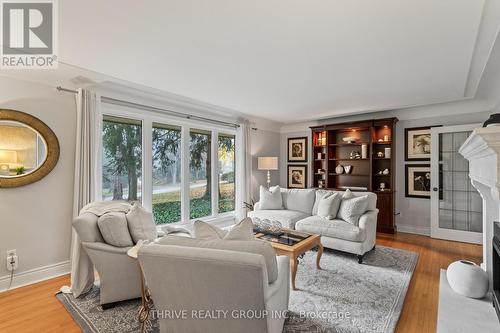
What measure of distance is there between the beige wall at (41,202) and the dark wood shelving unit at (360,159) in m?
4.67

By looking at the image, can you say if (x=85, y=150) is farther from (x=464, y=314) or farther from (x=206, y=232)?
(x=464, y=314)

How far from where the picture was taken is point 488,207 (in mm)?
2496

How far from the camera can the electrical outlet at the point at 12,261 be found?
2.67m

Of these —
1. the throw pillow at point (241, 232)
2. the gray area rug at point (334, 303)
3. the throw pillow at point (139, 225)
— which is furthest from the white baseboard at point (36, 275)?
the throw pillow at point (241, 232)

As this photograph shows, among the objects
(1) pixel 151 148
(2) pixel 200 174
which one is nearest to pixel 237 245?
(1) pixel 151 148

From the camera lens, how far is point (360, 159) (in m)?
5.33

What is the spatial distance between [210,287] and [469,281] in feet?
7.85

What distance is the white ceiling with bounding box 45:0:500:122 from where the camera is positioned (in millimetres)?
1777

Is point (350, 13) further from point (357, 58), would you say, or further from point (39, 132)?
point (39, 132)

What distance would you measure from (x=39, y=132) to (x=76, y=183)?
2.30 feet

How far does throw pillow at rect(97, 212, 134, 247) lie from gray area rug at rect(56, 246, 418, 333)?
602mm

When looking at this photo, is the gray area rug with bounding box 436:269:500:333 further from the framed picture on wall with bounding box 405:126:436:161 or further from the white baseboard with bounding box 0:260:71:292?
the white baseboard with bounding box 0:260:71:292

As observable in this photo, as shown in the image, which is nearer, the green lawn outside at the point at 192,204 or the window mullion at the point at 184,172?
the green lawn outside at the point at 192,204

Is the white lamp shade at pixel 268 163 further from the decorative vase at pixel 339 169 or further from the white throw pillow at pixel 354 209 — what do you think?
the white throw pillow at pixel 354 209
